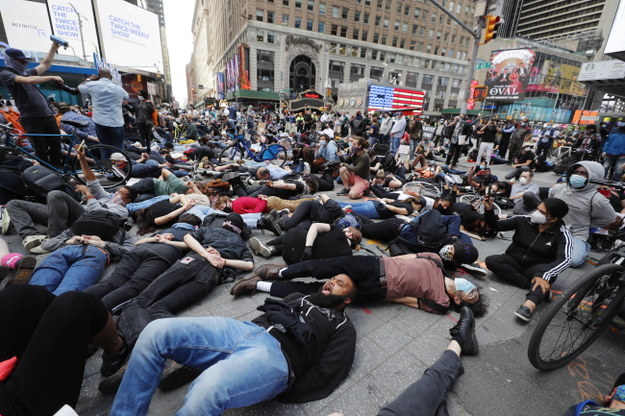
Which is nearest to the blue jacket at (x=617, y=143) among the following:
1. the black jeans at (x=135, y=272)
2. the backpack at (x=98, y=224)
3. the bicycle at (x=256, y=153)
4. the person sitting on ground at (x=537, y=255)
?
the person sitting on ground at (x=537, y=255)

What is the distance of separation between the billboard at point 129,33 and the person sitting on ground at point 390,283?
41.6 m

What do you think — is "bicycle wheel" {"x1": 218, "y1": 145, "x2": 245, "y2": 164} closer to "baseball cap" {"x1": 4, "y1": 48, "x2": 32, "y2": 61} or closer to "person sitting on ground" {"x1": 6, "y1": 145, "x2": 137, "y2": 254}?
"baseball cap" {"x1": 4, "y1": 48, "x2": 32, "y2": 61}

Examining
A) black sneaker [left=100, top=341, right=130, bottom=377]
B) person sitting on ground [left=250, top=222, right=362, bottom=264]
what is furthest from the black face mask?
black sneaker [left=100, top=341, right=130, bottom=377]

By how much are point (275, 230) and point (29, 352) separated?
11.5 ft

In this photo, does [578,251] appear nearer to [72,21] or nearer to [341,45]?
[72,21]

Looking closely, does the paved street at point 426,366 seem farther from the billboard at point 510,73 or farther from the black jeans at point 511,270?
the billboard at point 510,73

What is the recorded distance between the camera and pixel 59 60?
2334 centimetres

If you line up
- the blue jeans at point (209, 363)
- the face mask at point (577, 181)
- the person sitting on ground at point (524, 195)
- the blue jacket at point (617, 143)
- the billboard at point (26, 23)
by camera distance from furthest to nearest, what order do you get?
the billboard at point (26, 23) → the blue jacket at point (617, 143) → the person sitting on ground at point (524, 195) → the face mask at point (577, 181) → the blue jeans at point (209, 363)

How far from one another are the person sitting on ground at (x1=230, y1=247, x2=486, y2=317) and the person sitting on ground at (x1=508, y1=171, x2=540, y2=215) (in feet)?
13.5

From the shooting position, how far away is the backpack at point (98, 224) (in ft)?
11.7

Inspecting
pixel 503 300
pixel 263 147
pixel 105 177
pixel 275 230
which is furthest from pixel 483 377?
pixel 263 147

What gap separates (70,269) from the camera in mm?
2947

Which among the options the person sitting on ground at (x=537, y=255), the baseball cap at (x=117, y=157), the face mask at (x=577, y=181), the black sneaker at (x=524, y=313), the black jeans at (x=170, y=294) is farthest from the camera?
the baseball cap at (x=117, y=157)

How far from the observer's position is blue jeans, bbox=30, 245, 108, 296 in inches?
108
